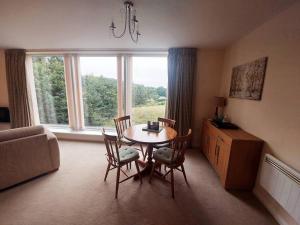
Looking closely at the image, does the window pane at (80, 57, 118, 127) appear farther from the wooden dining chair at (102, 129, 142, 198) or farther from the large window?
the wooden dining chair at (102, 129, 142, 198)

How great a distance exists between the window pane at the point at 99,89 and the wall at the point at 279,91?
3011mm

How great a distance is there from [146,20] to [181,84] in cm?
165

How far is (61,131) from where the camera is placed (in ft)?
12.9

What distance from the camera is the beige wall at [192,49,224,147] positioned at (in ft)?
10.7

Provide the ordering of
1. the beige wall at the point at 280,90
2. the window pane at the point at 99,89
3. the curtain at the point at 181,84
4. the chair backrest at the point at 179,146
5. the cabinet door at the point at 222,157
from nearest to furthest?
1. the beige wall at the point at 280,90
2. the chair backrest at the point at 179,146
3. the cabinet door at the point at 222,157
4. the curtain at the point at 181,84
5. the window pane at the point at 99,89

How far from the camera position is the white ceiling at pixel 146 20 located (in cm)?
161

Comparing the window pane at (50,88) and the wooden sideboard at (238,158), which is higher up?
the window pane at (50,88)

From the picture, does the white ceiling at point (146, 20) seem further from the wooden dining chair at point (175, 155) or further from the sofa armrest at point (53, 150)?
the sofa armrest at point (53, 150)

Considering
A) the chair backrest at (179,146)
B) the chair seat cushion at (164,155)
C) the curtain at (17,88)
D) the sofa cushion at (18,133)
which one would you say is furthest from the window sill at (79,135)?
the chair backrest at (179,146)

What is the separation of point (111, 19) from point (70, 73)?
2.39 meters

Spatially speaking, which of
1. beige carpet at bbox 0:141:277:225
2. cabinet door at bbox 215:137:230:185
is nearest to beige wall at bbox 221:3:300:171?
cabinet door at bbox 215:137:230:185

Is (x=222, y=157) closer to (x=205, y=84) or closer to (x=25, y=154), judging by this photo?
(x=205, y=84)

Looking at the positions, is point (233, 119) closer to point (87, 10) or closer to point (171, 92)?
point (171, 92)

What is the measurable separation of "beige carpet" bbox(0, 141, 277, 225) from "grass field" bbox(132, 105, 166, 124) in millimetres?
1723
